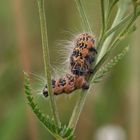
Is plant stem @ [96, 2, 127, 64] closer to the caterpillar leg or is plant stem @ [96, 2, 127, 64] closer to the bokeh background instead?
the caterpillar leg

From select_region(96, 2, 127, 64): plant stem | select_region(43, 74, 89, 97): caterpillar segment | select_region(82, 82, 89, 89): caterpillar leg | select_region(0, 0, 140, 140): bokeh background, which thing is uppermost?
select_region(96, 2, 127, 64): plant stem

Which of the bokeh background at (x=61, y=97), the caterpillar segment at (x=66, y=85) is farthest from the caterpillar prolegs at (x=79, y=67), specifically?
the bokeh background at (x=61, y=97)

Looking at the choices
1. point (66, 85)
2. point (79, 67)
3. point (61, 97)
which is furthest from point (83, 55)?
point (61, 97)

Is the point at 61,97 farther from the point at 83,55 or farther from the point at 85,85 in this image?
the point at 85,85

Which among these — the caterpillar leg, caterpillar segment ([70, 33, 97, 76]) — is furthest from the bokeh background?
the caterpillar leg

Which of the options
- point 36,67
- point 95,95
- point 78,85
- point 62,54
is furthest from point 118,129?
point 78,85
